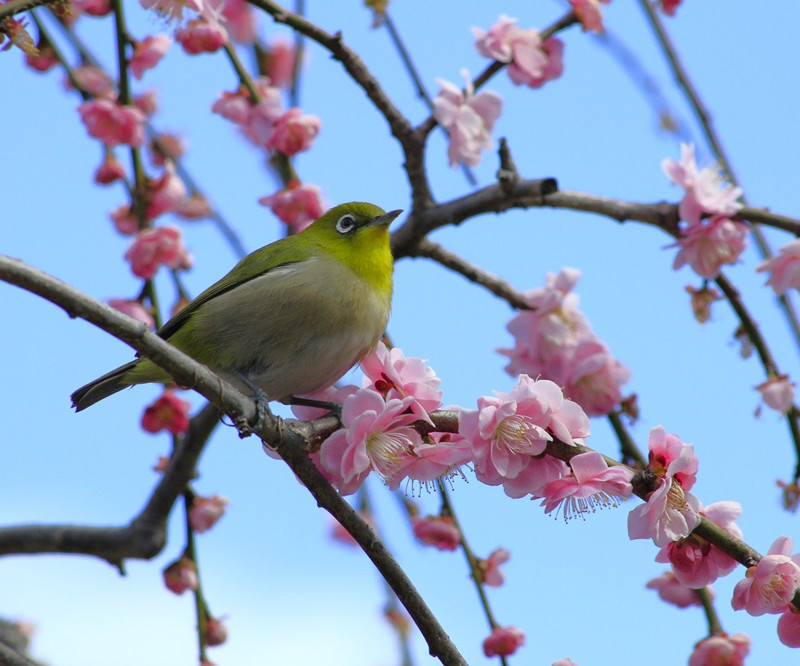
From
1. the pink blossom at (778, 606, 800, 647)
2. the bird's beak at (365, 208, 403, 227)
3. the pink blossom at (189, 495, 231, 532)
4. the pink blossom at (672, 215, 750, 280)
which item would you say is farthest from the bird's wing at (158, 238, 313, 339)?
the pink blossom at (778, 606, 800, 647)

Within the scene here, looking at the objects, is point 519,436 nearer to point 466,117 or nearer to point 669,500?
point 669,500

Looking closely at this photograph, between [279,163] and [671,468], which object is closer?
[671,468]

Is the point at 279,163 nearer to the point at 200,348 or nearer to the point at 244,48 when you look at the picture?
the point at 244,48

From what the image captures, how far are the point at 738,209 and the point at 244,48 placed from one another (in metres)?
2.76

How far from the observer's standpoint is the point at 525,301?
465 centimetres

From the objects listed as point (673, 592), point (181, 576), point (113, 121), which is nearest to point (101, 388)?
point (181, 576)

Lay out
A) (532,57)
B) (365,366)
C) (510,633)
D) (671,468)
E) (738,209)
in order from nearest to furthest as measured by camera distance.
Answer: (671,468), (365,366), (510,633), (738,209), (532,57)

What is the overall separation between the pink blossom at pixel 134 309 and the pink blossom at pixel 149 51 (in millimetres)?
1058

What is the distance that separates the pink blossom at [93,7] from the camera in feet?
13.8

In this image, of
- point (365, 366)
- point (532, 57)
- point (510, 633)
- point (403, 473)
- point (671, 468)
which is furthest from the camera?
point (532, 57)

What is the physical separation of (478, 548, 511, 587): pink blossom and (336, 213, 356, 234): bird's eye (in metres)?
1.43

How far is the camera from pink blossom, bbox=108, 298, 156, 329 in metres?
4.01

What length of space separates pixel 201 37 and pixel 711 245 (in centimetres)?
238

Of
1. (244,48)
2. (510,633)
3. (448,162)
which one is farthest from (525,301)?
(244,48)
